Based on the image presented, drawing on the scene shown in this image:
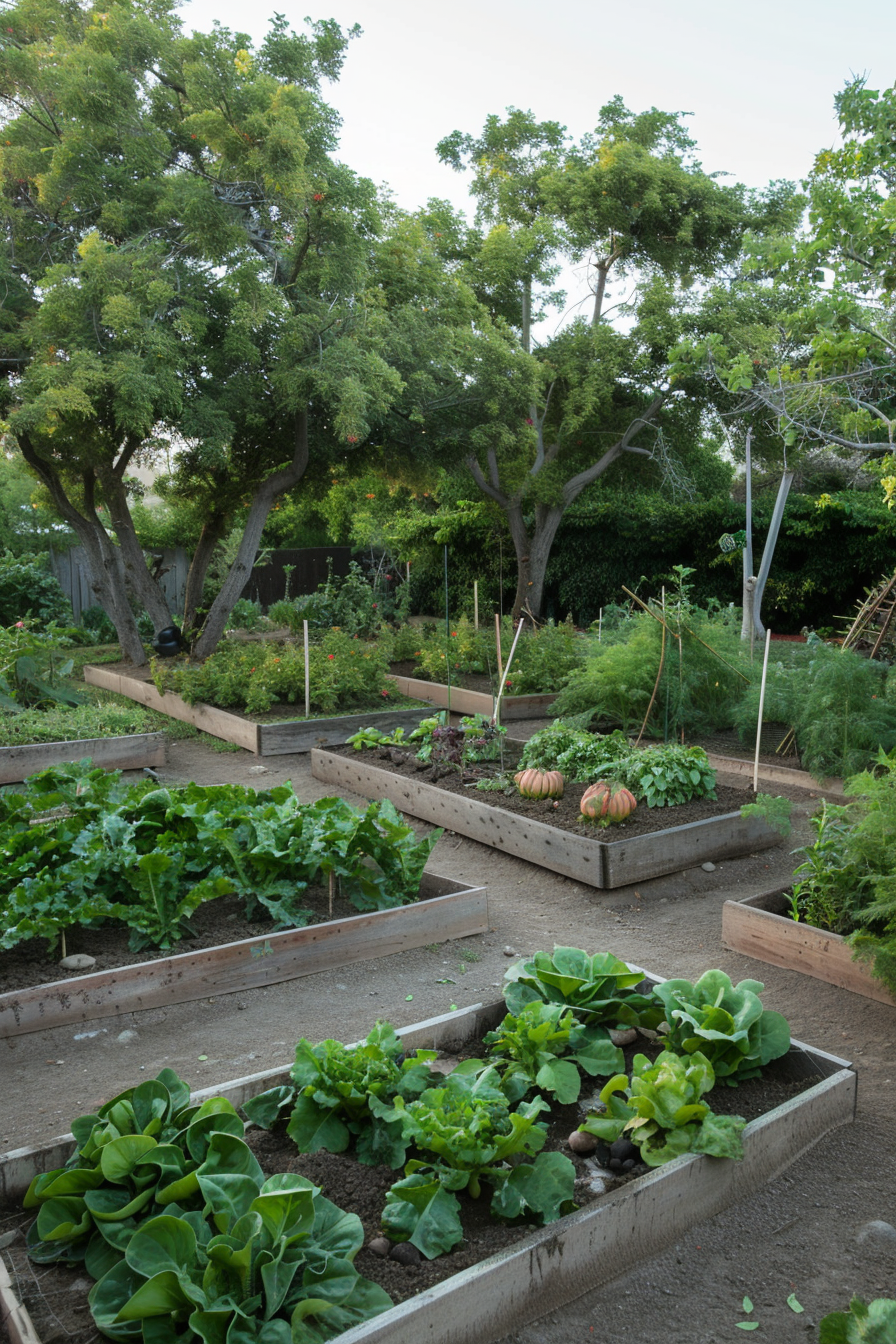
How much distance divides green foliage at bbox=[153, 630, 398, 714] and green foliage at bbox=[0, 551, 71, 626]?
255 inches

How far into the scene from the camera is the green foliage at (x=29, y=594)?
49.5 feet

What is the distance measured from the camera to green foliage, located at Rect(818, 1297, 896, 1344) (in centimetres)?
176

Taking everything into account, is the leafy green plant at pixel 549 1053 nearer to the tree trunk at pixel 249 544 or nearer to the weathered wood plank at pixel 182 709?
the weathered wood plank at pixel 182 709

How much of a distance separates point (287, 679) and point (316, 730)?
0.91 meters

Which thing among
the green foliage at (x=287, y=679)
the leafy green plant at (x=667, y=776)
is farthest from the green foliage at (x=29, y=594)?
the leafy green plant at (x=667, y=776)

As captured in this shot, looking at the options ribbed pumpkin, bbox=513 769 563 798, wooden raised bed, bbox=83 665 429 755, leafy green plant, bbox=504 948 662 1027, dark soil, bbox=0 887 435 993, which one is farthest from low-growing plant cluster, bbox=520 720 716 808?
wooden raised bed, bbox=83 665 429 755

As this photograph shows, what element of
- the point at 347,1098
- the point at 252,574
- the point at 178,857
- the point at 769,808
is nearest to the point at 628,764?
the point at 769,808

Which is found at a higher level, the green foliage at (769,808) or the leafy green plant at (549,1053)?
the green foliage at (769,808)

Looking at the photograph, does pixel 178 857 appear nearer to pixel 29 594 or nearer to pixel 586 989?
pixel 586 989

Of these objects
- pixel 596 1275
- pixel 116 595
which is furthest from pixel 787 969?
pixel 116 595

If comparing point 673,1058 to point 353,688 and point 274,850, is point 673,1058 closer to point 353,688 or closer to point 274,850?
point 274,850

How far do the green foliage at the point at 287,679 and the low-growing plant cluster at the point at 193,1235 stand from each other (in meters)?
6.75

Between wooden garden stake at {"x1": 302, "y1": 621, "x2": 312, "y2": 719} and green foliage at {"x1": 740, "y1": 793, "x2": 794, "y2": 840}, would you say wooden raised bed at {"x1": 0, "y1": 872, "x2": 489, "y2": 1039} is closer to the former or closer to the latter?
green foliage at {"x1": 740, "y1": 793, "x2": 794, "y2": 840}

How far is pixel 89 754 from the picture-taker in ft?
25.0
